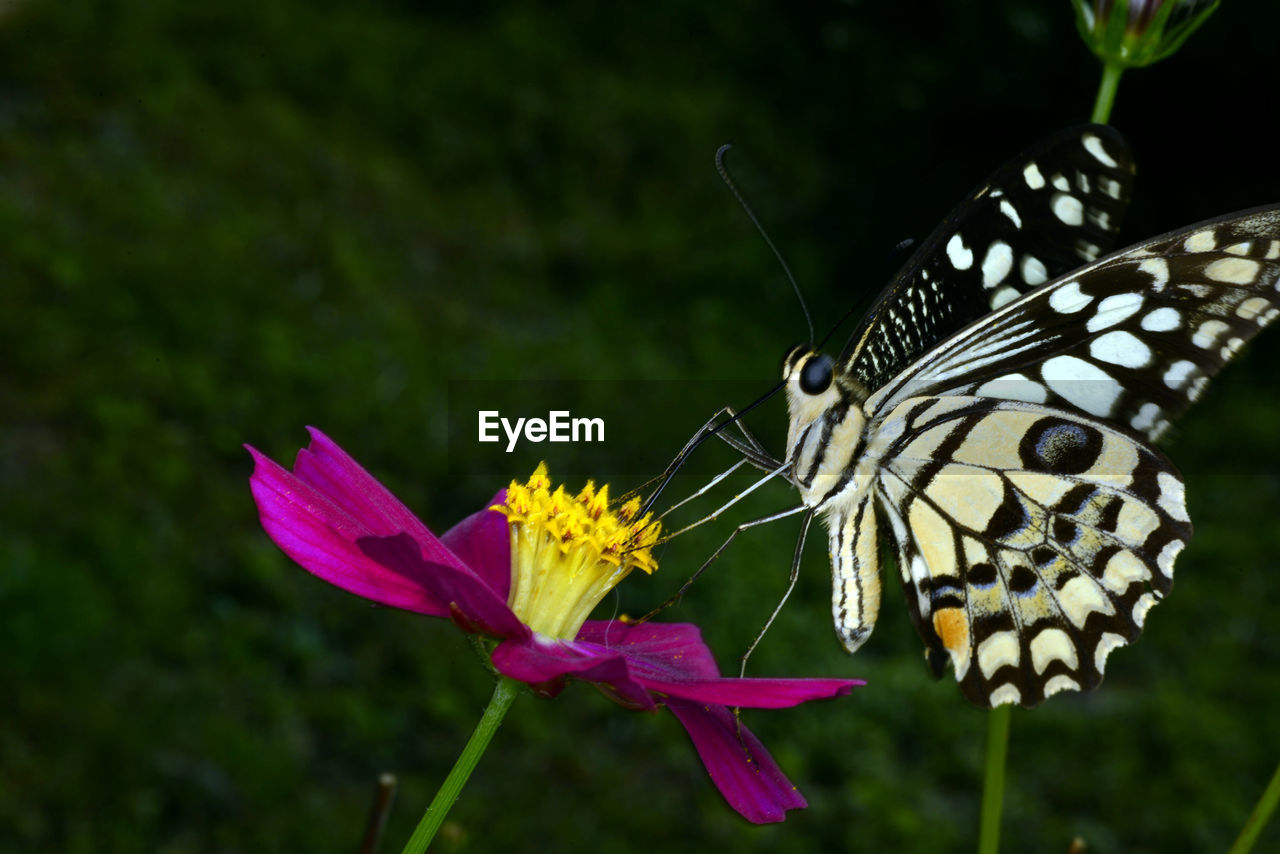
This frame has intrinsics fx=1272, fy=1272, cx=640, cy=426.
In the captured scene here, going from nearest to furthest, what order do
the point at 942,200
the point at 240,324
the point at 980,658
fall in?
the point at 980,658
the point at 240,324
the point at 942,200

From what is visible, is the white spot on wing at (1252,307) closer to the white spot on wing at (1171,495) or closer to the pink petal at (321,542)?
the white spot on wing at (1171,495)

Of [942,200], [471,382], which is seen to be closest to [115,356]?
[471,382]

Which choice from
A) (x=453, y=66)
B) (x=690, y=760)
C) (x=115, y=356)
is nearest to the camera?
(x=690, y=760)

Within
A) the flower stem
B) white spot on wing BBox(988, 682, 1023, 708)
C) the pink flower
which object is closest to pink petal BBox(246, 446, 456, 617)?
the pink flower

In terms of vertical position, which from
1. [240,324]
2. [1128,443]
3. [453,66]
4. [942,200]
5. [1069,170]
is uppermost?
[453,66]

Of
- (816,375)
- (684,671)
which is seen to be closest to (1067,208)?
(816,375)

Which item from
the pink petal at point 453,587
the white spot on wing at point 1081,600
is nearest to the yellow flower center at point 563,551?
the pink petal at point 453,587

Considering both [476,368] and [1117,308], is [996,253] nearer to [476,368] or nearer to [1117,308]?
[1117,308]

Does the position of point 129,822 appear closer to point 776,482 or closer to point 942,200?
point 776,482
